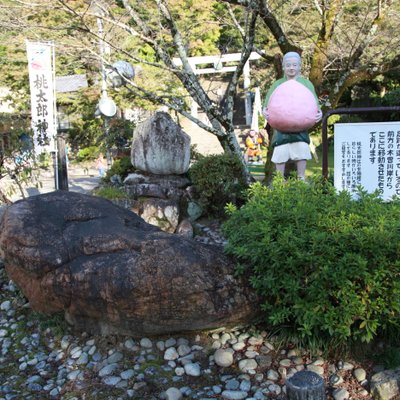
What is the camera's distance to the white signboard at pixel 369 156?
4.63 meters

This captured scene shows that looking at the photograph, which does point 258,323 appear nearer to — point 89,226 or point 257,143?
point 89,226

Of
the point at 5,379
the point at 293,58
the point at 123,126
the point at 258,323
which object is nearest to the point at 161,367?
the point at 258,323

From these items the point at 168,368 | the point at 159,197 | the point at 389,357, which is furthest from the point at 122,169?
the point at 389,357

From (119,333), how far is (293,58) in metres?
3.49

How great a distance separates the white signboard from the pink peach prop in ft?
1.47

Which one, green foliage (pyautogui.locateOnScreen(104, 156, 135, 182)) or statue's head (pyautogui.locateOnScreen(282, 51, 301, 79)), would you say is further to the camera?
green foliage (pyautogui.locateOnScreen(104, 156, 135, 182))

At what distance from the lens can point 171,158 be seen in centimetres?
678

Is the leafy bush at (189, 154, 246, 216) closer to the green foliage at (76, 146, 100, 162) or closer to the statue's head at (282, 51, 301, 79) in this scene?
the statue's head at (282, 51, 301, 79)

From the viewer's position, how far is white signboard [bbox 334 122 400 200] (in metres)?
4.63

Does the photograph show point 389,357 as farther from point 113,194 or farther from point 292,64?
point 113,194

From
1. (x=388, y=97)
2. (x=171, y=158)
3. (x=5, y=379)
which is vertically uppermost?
(x=388, y=97)

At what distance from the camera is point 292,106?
5020mm

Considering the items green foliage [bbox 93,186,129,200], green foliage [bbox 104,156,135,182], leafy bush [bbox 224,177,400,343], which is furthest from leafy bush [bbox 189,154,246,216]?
leafy bush [bbox 224,177,400,343]

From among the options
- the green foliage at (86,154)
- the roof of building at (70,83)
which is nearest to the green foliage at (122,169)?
the roof of building at (70,83)
